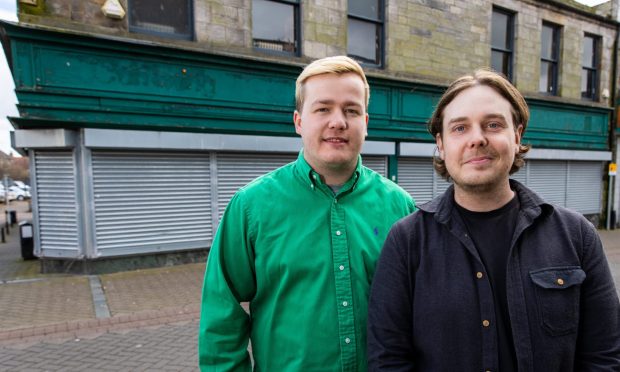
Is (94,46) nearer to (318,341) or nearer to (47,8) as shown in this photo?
(47,8)

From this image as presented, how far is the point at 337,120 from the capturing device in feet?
5.65

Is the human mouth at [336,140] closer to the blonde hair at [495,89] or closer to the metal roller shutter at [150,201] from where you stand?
the blonde hair at [495,89]

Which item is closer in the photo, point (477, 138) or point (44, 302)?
point (477, 138)

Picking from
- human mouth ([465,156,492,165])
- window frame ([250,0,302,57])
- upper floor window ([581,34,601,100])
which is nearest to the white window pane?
window frame ([250,0,302,57])

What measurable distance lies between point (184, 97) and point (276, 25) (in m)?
2.80

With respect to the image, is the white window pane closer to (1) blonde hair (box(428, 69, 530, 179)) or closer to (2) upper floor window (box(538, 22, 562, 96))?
(2) upper floor window (box(538, 22, 562, 96))

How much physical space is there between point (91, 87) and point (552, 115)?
13.4m

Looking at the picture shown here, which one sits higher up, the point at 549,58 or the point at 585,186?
the point at 549,58

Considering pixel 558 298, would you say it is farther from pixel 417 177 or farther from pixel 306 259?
pixel 417 177

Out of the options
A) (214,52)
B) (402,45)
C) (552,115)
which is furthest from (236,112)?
(552,115)

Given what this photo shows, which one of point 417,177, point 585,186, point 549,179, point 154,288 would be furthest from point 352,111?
point 585,186

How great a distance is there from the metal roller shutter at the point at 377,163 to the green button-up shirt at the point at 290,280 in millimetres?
8159

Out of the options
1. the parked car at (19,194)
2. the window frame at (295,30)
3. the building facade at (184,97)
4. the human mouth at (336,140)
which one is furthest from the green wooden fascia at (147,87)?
the parked car at (19,194)

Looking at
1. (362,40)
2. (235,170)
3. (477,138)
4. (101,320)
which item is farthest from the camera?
(362,40)
